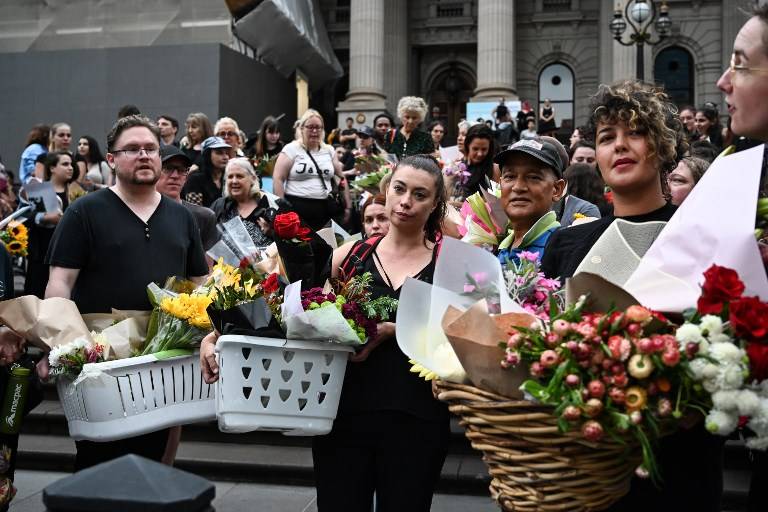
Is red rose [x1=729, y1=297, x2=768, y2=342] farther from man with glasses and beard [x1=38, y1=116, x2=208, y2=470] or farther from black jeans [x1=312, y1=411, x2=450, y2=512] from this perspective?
man with glasses and beard [x1=38, y1=116, x2=208, y2=470]

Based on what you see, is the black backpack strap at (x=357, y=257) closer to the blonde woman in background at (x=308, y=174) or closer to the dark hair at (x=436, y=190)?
the dark hair at (x=436, y=190)

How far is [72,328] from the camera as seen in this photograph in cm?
400

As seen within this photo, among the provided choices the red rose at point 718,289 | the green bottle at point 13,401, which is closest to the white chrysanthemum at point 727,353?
the red rose at point 718,289

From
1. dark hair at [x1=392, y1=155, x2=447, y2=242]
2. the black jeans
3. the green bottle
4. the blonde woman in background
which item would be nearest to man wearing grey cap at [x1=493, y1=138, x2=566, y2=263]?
dark hair at [x1=392, y1=155, x2=447, y2=242]

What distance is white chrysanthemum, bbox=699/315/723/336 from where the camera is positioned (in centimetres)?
208

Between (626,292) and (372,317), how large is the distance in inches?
54.7

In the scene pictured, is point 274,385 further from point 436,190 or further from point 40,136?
point 40,136

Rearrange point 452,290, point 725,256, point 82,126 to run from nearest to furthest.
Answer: point 725,256 < point 452,290 < point 82,126

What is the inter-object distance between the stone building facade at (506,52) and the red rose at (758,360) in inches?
1188

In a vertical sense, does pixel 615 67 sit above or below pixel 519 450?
above

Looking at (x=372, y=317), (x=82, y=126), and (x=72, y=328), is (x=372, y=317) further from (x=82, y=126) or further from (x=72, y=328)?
(x=82, y=126)

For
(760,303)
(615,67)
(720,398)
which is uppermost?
(615,67)

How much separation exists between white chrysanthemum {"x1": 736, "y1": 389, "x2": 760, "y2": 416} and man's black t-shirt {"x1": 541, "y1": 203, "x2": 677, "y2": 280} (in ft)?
3.54

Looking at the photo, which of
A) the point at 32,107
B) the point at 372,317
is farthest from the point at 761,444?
the point at 32,107
